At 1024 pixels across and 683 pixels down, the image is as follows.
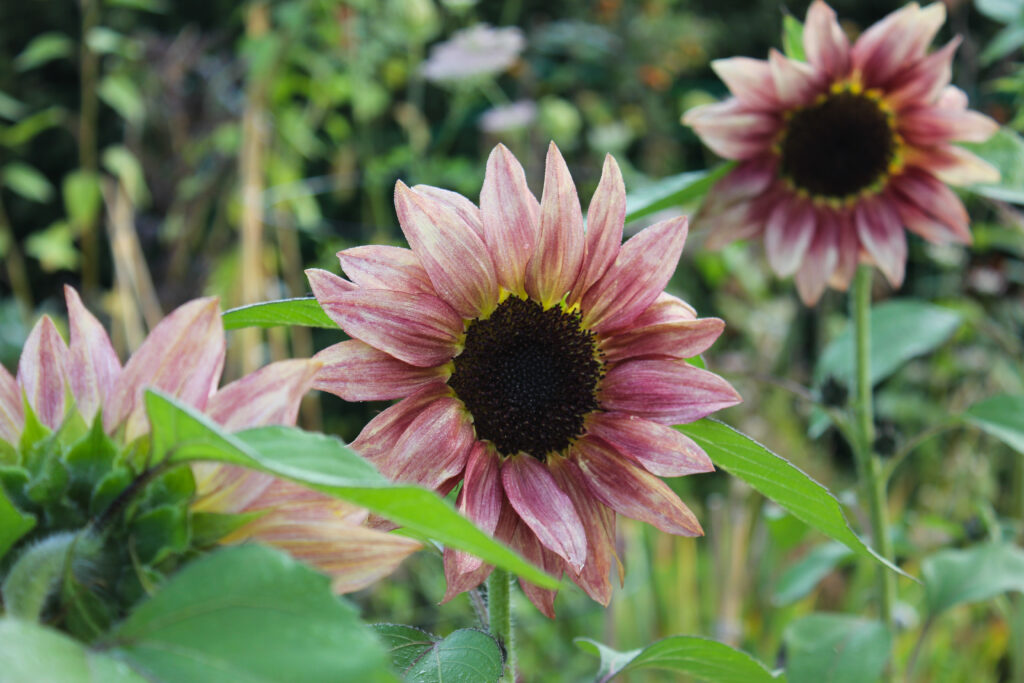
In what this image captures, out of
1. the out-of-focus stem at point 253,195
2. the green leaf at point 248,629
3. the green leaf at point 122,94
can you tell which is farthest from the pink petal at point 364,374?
the green leaf at point 122,94

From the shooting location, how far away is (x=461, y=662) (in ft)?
0.80

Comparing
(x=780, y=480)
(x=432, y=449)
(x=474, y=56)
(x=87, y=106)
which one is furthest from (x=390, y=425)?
(x=87, y=106)

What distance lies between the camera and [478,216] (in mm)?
289

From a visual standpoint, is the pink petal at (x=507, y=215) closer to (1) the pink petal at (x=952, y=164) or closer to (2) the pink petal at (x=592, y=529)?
(2) the pink petal at (x=592, y=529)

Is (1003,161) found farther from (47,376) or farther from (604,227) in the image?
(47,376)

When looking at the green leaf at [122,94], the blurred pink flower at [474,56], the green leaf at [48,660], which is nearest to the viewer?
the green leaf at [48,660]

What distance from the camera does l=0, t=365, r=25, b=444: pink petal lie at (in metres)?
0.21

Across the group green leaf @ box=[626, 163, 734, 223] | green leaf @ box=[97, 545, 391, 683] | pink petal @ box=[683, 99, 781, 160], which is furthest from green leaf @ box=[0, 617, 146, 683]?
pink petal @ box=[683, 99, 781, 160]

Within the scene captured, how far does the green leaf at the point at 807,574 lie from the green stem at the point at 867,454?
10cm

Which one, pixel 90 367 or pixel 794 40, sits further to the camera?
pixel 794 40

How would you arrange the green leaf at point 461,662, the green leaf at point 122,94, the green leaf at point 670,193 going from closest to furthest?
1. the green leaf at point 461,662
2. the green leaf at point 670,193
3. the green leaf at point 122,94

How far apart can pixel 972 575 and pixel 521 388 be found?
1.29 ft

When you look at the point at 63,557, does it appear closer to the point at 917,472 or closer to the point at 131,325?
Answer: the point at 131,325

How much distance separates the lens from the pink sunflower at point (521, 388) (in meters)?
0.27
